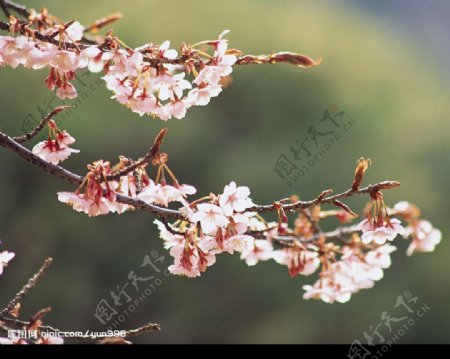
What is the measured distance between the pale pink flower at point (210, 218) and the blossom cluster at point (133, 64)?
0.19 metres

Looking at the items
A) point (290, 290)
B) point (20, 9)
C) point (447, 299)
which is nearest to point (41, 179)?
point (290, 290)

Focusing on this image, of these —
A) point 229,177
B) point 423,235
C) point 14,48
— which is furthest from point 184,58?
point 229,177

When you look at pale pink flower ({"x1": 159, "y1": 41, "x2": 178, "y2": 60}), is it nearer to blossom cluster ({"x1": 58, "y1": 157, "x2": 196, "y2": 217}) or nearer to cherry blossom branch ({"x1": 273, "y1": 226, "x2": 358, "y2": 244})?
blossom cluster ({"x1": 58, "y1": 157, "x2": 196, "y2": 217})

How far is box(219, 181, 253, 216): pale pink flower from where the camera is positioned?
3.14ft

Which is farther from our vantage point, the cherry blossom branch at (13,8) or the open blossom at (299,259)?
the open blossom at (299,259)

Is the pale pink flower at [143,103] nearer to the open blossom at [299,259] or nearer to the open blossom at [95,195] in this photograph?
the open blossom at [95,195]

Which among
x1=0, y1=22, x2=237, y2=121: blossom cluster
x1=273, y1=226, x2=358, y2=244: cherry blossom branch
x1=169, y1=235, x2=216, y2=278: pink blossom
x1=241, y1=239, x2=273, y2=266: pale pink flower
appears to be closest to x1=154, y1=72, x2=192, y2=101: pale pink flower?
x1=0, y1=22, x2=237, y2=121: blossom cluster

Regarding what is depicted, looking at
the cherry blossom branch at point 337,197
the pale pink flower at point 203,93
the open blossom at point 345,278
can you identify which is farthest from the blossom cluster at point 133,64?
the open blossom at point 345,278

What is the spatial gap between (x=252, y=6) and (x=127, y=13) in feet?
3.72

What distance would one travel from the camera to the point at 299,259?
130cm

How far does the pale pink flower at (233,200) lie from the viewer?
3.14 ft

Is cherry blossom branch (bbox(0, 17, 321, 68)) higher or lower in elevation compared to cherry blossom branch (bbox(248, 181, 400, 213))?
higher

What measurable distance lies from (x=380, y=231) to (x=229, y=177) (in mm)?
3417

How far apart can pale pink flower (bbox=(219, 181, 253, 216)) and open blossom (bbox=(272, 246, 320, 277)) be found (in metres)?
0.31
